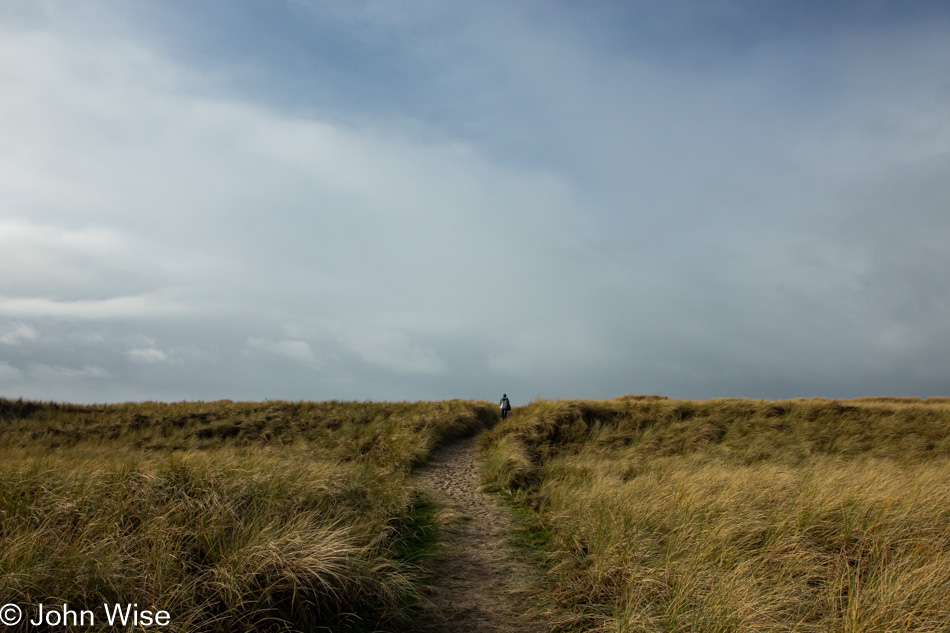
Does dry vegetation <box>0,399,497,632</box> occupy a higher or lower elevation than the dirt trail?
higher

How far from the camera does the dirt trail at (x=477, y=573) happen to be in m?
5.00

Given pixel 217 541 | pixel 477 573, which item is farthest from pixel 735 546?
pixel 217 541

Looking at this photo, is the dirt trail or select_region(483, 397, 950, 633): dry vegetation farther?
the dirt trail

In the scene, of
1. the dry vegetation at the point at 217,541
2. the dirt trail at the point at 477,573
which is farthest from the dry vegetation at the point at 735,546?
the dry vegetation at the point at 217,541

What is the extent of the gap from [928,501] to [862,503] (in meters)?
1.57

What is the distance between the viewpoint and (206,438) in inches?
801

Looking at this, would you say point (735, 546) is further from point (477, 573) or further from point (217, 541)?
point (217, 541)

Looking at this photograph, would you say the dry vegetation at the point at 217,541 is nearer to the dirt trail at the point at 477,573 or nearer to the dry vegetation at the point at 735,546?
the dirt trail at the point at 477,573

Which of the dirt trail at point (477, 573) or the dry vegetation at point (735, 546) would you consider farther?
the dirt trail at point (477, 573)

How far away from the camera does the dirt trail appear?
197 inches

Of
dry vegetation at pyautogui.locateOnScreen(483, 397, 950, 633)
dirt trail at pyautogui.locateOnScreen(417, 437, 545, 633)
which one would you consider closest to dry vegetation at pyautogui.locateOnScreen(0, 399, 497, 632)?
dirt trail at pyautogui.locateOnScreen(417, 437, 545, 633)

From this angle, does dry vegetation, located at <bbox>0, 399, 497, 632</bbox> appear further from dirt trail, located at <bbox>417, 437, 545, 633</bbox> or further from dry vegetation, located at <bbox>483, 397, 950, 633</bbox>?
dry vegetation, located at <bbox>483, 397, 950, 633</bbox>

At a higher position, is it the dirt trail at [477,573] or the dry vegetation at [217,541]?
the dry vegetation at [217,541]

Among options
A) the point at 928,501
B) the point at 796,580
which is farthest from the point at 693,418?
the point at 796,580
